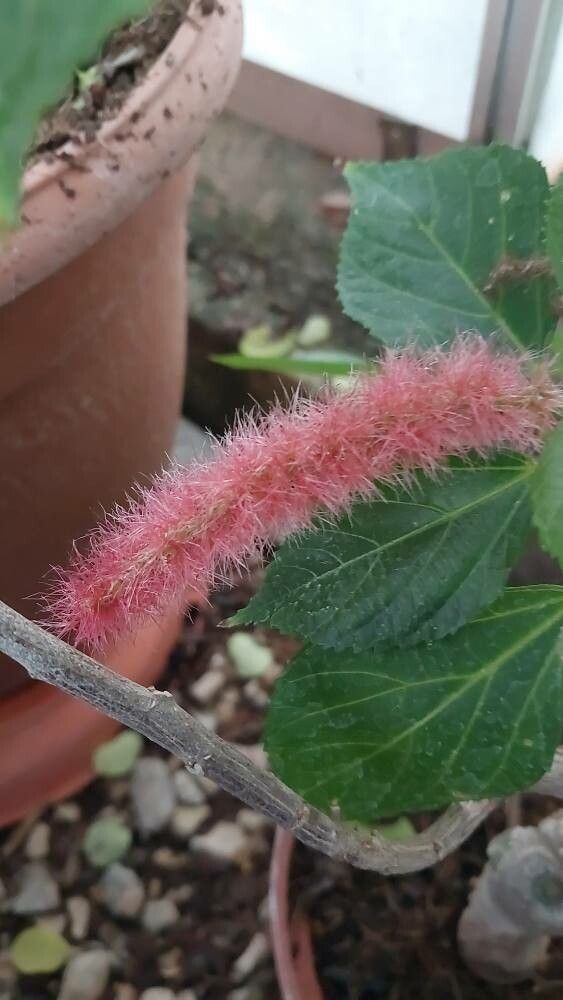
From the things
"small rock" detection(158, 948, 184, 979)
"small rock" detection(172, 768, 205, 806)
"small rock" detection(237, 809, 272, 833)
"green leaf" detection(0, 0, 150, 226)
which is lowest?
"small rock" detection(158, 948, 184, 979)

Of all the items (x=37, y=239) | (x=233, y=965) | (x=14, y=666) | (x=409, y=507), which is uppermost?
(x=37, y=239)

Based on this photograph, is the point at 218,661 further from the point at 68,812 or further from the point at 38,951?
the point at 38,951

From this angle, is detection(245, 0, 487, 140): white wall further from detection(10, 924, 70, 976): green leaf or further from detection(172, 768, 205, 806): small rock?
detection(10, 924, 70, 976): green leaf

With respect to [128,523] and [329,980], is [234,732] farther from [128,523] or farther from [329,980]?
[128,523]

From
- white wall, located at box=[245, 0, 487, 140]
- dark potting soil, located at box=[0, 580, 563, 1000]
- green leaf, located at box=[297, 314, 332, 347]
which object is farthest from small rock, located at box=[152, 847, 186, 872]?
white wall, located at box=[245, 0, 487, 140]

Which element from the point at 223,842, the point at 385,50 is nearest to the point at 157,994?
the point at 223,842

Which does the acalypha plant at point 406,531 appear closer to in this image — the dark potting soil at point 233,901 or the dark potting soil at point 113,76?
the dark potting soil at point 113,76

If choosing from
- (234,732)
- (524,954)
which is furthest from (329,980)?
(234,732)
